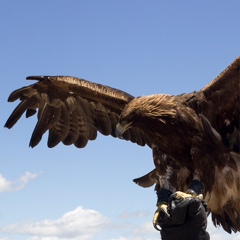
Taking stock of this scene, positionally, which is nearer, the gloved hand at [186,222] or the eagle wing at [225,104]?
the gloved hand at [186,222]

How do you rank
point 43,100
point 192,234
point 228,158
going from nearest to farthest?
point 192,234 → point 228,158 → point 43,100

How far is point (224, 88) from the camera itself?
6918mm

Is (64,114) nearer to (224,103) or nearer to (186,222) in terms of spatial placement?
(224,103)

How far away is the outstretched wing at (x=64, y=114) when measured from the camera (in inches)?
321

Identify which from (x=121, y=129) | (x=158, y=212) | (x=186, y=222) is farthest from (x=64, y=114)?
(x=186, y=222)

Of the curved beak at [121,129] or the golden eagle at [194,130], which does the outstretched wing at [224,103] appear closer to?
the golden eagle at [194,130]

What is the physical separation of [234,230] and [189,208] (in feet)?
7.56

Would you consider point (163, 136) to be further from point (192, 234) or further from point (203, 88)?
point (192, 234)

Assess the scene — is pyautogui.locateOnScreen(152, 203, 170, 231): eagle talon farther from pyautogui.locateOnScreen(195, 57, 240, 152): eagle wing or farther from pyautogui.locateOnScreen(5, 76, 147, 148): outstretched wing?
pyautogui.locateOnScreen(5, 76, 147, 148): outstretched wing

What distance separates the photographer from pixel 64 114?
27.7 ft

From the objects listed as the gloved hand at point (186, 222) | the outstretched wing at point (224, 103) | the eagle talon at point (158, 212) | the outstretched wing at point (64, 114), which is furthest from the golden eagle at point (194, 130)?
the gloved hand at point (186, 222)

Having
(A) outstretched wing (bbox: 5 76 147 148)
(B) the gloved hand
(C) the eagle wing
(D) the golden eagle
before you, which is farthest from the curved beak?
Result: (A) outstretched wing (bbox: 5 76 147 148)

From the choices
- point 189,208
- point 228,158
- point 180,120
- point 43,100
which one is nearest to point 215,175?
point 228,158

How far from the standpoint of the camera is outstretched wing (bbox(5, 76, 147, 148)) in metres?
8.15
